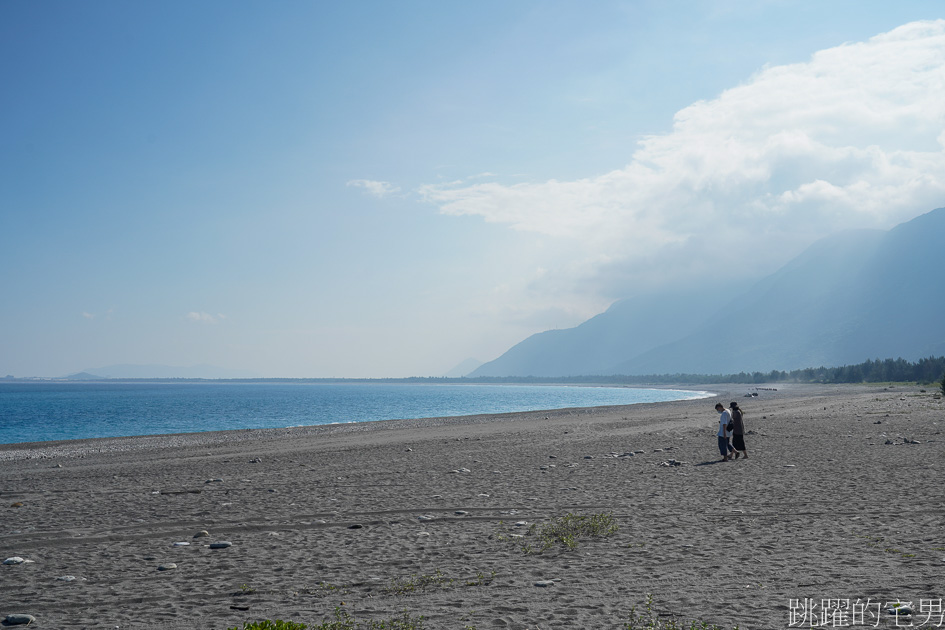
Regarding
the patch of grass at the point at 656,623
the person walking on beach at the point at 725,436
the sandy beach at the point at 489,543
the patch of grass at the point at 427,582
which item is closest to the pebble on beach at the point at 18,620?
the sandy beach at the point at 489,543

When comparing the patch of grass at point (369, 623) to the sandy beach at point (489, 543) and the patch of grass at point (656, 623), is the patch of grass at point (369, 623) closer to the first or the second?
the sandy beach at point (489, 543)

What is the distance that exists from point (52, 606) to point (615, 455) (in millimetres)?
18496

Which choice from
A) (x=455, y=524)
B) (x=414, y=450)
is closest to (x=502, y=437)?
(x=414, y=450)

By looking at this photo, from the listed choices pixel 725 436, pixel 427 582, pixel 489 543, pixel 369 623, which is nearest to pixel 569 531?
pixel 489 543

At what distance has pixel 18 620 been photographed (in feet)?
23.1

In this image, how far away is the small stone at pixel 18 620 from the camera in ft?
23.1

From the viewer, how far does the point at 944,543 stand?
8.96m

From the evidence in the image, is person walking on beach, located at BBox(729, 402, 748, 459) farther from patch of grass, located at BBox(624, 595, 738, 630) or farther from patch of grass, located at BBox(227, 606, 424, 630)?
patch of grass, located at BBox(227, 606, 424, 630)

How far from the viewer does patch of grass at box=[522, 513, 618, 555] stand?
32.1 ft

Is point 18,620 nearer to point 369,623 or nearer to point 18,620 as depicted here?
point 18,620

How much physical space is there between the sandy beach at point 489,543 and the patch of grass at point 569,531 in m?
0.11

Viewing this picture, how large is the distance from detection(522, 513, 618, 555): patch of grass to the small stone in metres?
6.46

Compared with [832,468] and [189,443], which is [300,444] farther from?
[832,468]

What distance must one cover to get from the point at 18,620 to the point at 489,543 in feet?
20.9
